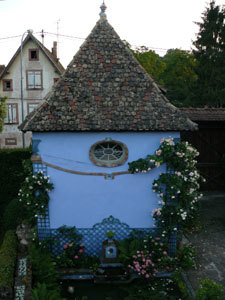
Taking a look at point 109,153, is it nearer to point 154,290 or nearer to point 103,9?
point 154,290

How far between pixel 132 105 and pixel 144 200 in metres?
2.70

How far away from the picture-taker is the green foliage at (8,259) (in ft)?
22.0

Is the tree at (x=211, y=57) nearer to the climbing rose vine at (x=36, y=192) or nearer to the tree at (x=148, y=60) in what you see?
the tree at (x=148, y=60)

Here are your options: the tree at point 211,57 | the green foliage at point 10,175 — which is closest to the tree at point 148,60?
the tree at point 211,57

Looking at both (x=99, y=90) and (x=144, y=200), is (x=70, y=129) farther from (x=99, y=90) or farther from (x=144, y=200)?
(x=144, y=200)

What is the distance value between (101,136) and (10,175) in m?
6.85

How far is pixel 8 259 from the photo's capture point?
24.9 ft

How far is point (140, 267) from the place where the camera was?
7574 mm

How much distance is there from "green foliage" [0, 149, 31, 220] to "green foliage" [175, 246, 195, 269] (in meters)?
7.65

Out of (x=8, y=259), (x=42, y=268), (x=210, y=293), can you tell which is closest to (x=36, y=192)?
(x=8, y=259)

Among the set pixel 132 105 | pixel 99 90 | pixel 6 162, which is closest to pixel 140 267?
pixel 132 105

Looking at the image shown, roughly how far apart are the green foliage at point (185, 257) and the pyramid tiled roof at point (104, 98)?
11.6 ft

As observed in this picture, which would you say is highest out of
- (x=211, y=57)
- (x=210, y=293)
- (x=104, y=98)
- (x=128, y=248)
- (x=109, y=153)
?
(x=211, y=57)

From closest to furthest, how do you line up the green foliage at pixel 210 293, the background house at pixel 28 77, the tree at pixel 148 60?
the green foliage at pixel 210 293
the background house at pixel 28 77
the tree at pixel 148 60
